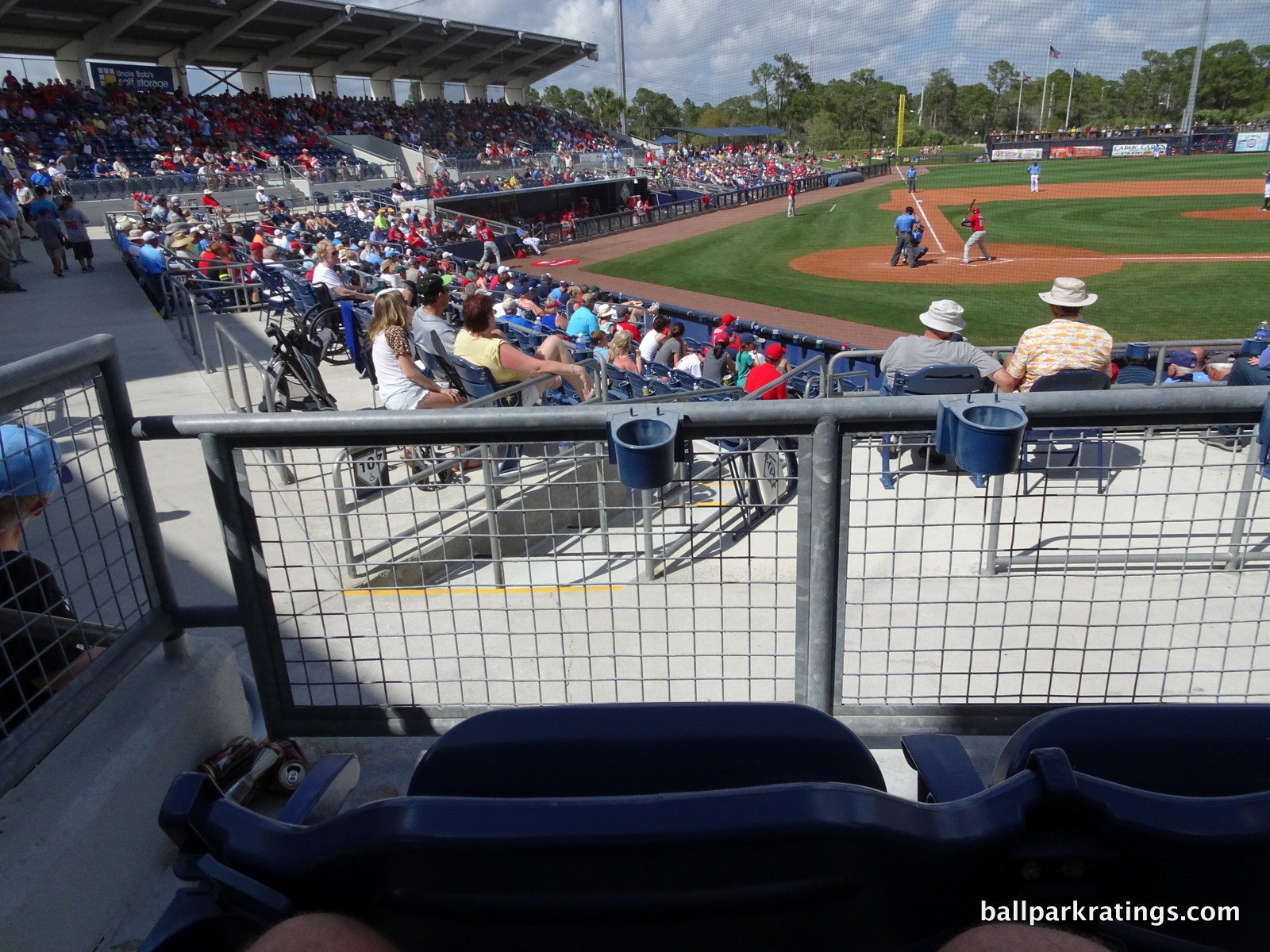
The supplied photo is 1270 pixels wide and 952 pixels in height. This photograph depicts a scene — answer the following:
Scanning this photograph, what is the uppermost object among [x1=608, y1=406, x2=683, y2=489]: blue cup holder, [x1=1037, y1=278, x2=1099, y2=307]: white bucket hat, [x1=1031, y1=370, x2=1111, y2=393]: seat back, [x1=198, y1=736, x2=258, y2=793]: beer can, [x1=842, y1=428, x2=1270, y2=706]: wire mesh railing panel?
[x1=608, y1=406, x2=683, y2=489]: blue cup holder

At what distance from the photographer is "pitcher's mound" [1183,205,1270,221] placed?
99.7 ft

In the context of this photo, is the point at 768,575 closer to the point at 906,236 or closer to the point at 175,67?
the point at 906,236

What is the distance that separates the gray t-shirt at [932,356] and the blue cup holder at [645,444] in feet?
14.9

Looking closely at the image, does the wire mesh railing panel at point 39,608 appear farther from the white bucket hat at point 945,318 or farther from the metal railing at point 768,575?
the white bucket hat at point 945,318

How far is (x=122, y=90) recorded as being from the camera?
34156 millimetres

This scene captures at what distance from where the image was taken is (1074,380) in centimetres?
501

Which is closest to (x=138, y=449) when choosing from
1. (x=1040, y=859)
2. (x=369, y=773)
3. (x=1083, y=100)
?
(x=369, y=773)

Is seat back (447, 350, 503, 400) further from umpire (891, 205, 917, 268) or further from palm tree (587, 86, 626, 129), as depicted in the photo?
palm tree (587, 86, 626, 129)

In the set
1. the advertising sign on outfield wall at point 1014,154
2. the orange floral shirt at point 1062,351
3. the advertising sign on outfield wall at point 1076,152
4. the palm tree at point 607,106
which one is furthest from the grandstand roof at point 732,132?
the orange floral shirt at point 1062,351

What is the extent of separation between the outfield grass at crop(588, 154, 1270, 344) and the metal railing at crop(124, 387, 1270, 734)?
1284cm

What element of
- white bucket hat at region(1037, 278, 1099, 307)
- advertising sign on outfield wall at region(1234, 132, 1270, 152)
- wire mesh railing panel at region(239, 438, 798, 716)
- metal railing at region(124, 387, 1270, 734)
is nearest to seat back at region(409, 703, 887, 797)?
metal railing at region(124, 387, 1270, 734)

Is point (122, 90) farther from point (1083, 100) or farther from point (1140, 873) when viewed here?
point (1083, 100)

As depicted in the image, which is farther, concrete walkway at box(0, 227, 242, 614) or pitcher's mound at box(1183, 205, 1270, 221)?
pitcher's mound at box(1183, 205, 1270, 221)

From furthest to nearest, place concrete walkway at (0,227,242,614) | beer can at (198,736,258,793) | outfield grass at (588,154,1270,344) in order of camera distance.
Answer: outfield grass at (588,154,1270,344)
concrete walkway at (0,227,242,614)
beer can at (198,736,258,793)
